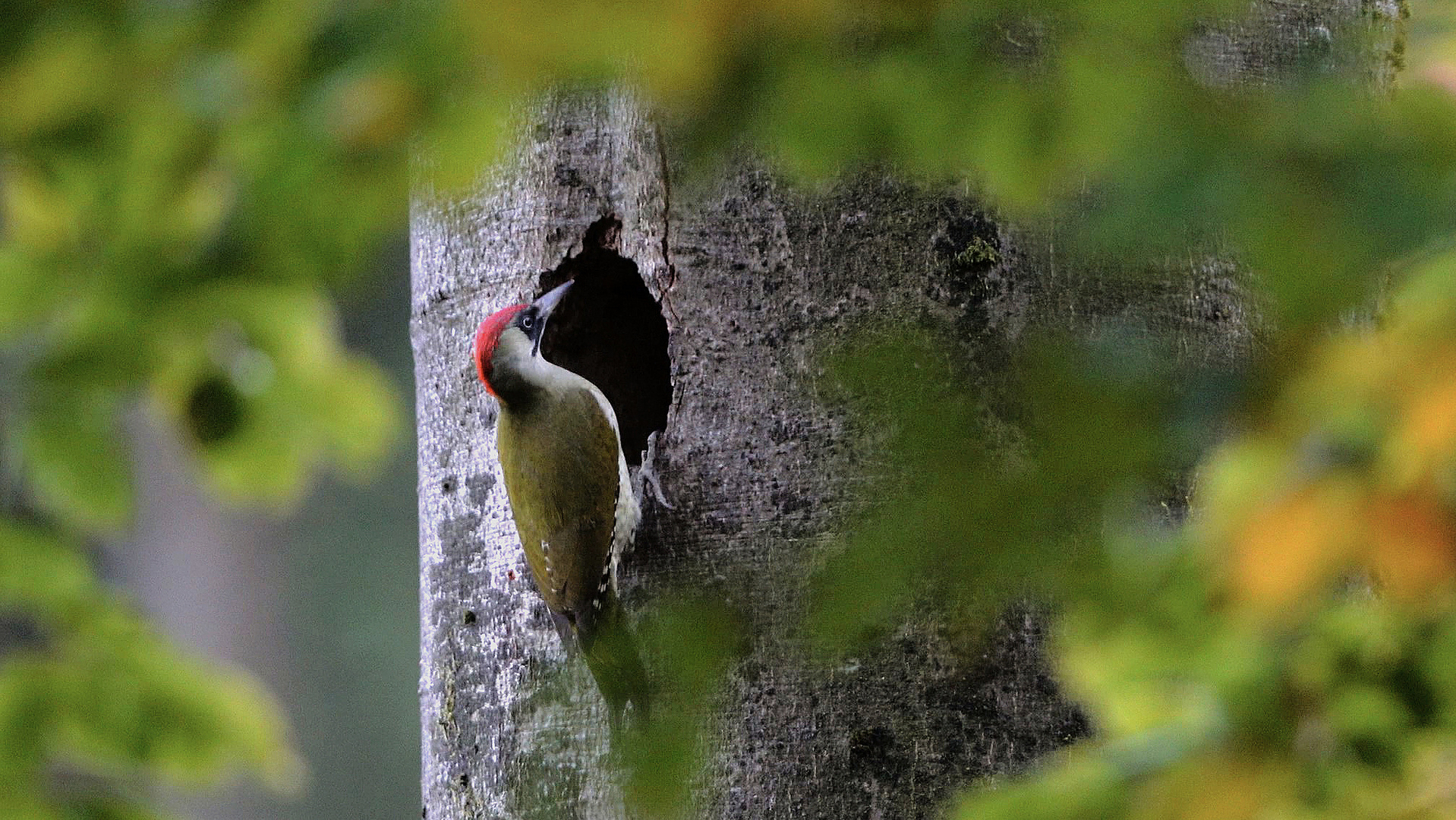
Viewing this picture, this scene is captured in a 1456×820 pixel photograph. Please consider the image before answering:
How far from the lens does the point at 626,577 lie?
96.7 inches

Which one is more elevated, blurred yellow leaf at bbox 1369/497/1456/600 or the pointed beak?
the pointed beak

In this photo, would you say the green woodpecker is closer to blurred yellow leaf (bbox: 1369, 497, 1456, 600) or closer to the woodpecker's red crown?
the woodpecker's red crown

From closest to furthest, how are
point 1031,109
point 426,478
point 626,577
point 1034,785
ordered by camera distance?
point 1031,109
point 1034,785
point 626,577
point 426,478

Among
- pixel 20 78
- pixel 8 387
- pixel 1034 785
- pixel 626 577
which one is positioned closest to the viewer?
pixel 20 78

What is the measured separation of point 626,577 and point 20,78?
1300 millimetres

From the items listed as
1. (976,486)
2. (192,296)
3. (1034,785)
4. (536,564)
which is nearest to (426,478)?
(536,564)

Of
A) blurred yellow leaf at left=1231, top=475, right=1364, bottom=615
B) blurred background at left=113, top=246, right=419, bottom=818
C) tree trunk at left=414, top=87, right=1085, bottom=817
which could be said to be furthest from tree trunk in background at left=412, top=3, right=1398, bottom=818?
blurred background at left=113, top=246, right=419, bottom=818

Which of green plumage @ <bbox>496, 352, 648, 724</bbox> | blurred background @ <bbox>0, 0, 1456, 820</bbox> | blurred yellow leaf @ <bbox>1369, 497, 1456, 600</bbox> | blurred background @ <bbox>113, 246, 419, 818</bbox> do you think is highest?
blurred background @ <bbox>113, 246, 419, 818</bbox>

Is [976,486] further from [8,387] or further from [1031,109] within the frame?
[8,387]

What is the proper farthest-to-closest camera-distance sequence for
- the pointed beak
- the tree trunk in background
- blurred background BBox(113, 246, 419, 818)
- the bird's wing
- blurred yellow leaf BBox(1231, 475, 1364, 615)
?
blurred background BBox(113, 246, 419, 818)
the pointed beak
the bird's wing
the tree trunk in background
blurred yellow leaf BBox(1231, 475, 1364, 615)

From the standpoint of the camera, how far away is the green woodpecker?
230 cm

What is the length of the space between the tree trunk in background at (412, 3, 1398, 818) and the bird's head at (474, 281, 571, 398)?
0.02 meters

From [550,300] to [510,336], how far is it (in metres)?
0.16

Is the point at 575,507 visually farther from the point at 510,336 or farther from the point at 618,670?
the point at 618,670
